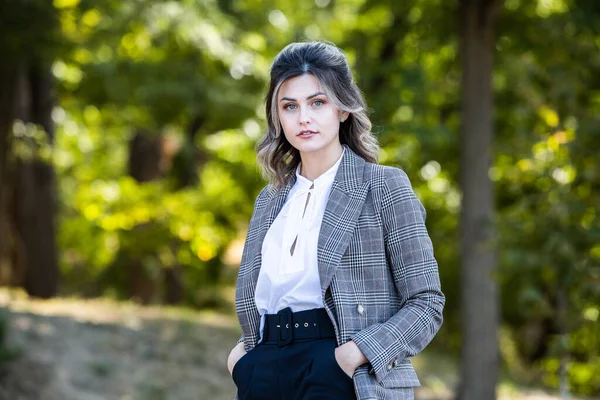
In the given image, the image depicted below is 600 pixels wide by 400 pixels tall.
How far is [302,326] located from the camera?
259cm

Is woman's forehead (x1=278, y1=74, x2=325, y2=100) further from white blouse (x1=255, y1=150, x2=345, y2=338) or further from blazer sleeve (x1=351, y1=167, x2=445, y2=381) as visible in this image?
blazer sleeve (x1=351, y1=167, x2=445, y2=381)

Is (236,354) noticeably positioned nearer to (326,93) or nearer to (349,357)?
(349,357)

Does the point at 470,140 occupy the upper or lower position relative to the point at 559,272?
upper

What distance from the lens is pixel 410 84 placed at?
34.7 ft

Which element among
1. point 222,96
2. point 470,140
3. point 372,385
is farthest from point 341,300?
point 222,96

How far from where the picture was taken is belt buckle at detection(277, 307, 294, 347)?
2.59 metres

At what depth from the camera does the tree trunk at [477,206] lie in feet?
29.0

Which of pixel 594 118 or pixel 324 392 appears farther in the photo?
pixel 594 118

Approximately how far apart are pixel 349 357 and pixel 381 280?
0.25 metres

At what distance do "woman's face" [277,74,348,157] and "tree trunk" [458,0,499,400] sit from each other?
20.1ft

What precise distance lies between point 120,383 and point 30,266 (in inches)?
174

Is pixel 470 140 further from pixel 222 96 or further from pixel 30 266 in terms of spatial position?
pixel 30 266

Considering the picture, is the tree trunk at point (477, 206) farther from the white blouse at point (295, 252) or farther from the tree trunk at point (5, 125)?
the white blouse at point (295, 252)

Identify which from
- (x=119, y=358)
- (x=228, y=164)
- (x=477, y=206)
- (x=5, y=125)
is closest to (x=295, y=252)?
(x=477, y=206)
